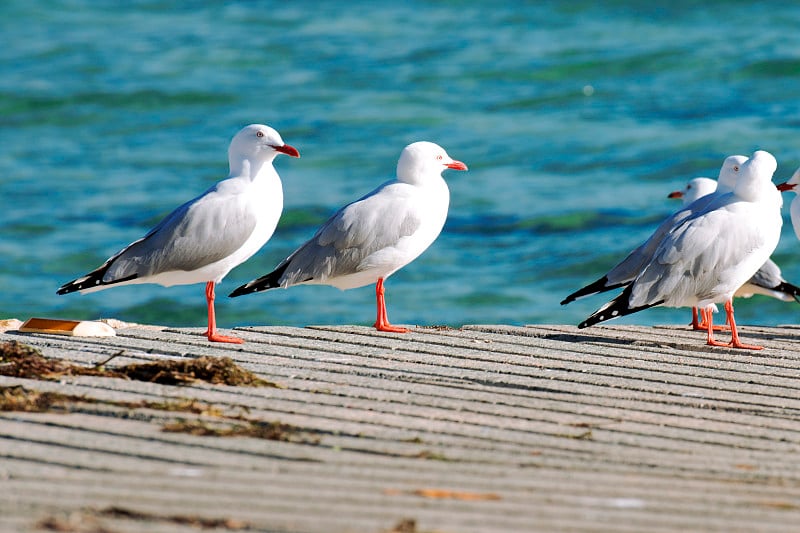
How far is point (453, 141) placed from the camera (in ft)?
72.3

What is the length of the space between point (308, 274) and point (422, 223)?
70cm

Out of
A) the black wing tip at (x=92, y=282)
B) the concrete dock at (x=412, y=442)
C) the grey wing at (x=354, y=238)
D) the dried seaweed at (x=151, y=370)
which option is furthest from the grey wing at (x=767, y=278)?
the dried seaweed at (x=151, y=370)

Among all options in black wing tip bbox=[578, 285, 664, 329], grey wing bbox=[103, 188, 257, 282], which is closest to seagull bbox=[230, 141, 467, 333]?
grey wing bbox=[103, 188, 257, 282]

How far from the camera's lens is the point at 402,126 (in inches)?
923

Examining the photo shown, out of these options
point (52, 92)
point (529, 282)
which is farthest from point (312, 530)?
point (52, 92)

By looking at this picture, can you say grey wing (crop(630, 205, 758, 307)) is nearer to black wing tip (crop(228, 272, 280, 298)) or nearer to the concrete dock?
the concrete dock

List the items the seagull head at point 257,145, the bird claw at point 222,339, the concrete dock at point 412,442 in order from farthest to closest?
the seagull head at point 257,145, the bird claw at point 222,339, the concrete dock at point 412,442

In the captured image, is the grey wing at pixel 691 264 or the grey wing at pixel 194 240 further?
the grey wing at pixel 691 264

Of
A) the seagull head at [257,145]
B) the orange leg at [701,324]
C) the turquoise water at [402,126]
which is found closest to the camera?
the seagull head at [257,145]

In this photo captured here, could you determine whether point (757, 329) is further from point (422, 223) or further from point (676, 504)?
point (676, 504)

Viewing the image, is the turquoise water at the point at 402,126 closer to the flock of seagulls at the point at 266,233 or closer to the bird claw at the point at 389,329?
the flock of seagulls at the point at 266,233

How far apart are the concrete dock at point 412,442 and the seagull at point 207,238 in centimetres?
41

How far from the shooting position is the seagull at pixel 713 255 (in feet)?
25.0

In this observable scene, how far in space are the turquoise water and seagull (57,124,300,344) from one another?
802 centimetres
